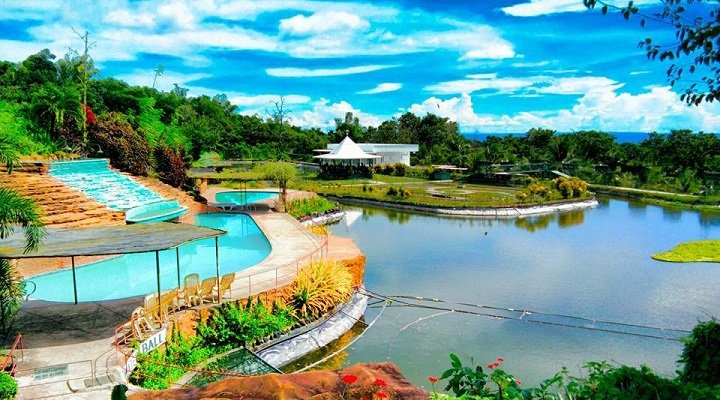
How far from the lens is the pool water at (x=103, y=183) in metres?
18.1

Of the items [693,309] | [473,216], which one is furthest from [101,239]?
[473,216]

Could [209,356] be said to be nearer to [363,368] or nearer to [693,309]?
[363,368]

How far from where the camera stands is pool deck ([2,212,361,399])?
7.13 meters

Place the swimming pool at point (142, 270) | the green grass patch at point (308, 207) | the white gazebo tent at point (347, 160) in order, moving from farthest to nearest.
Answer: the white gazebo tent at point (347, 160) → the green grass patch at point (308, 207) → the swimming pool at point (142, 270)

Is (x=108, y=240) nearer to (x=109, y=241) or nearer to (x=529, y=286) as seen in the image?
(x=109, y=241)

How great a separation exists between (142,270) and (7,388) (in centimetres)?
838

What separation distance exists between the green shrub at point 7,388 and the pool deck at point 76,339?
578 millimetres

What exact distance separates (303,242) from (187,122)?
38.9 metres

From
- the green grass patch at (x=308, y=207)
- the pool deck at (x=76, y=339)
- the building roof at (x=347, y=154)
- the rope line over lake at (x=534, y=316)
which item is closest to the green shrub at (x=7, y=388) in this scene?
the pool deck at (x=76, y=339)

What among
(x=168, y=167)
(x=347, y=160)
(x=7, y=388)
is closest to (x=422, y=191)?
(x=347, y=160)

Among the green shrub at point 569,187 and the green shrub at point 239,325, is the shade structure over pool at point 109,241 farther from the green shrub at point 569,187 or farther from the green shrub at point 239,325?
the green shrub at point 569,187

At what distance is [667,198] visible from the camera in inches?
1410

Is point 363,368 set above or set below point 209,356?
above

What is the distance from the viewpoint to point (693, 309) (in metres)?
12.8
